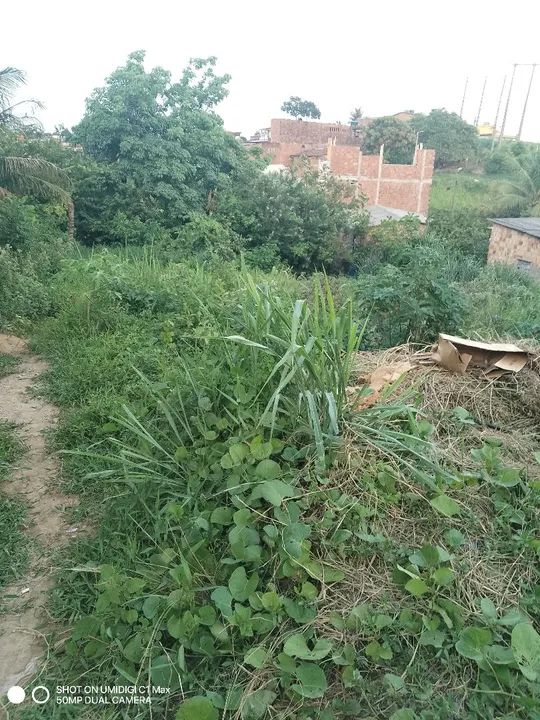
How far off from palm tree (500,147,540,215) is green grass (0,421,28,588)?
950 inches

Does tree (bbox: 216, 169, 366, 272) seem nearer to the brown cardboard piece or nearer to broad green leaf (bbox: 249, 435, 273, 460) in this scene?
the brown cardboard piece

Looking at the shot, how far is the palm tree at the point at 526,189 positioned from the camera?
2302cm

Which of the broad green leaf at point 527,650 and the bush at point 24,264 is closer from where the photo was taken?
the broad green leaf at point 527,650

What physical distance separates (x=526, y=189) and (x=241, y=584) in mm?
26038

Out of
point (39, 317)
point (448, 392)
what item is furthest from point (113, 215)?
point (448, 392)

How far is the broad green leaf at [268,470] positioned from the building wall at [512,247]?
13.5m

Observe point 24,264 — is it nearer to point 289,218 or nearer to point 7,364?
point 7,364

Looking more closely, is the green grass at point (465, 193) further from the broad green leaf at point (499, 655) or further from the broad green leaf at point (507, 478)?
the broad green leaf at point (499, 655)

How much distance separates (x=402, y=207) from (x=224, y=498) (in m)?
21.7

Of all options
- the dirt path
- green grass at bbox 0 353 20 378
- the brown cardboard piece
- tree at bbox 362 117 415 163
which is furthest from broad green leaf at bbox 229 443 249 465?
tree at bbox 362 117 415 163

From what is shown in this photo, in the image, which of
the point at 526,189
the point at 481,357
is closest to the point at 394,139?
the point at 526,189

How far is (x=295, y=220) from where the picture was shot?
12.5 metres

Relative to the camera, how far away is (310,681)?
1.46 metres

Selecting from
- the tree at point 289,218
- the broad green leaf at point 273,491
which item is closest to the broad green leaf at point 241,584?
the broad green leaf at point 273,491
